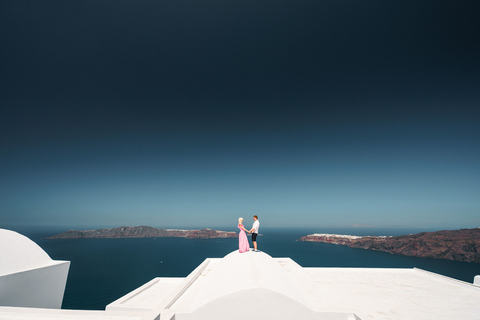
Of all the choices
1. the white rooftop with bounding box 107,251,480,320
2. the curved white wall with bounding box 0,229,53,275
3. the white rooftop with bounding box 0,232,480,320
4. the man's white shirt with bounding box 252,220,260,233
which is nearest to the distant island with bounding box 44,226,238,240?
the curved white wall with bounding box 0,229,53,275

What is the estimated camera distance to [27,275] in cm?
935

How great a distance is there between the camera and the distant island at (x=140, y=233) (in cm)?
13350

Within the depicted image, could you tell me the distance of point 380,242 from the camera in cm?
7900

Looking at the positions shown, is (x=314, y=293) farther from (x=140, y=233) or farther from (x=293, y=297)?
(x=140, y=233)

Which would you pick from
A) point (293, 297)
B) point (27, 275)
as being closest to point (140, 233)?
point (27, 275)

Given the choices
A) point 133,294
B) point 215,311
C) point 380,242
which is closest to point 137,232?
point 380,242

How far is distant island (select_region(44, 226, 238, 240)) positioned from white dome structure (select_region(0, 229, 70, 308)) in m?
129

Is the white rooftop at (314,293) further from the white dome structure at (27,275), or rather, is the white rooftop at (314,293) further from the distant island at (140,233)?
the distant island at (140,233)

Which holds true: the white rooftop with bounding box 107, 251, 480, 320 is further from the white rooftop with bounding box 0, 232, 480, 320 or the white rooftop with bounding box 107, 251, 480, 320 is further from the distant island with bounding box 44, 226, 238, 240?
the distant island with bounding box 44, 226, 238, 240

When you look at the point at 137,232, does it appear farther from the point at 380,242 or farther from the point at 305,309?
the point at 305,309

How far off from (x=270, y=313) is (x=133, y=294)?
10.1 m

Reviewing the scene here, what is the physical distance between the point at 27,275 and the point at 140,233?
153372mm

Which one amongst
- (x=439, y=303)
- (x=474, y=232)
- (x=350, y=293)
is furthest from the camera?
(x=474, y=232)

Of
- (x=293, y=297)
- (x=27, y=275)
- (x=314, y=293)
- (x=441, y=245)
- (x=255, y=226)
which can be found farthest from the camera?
(x=441, y=245)
